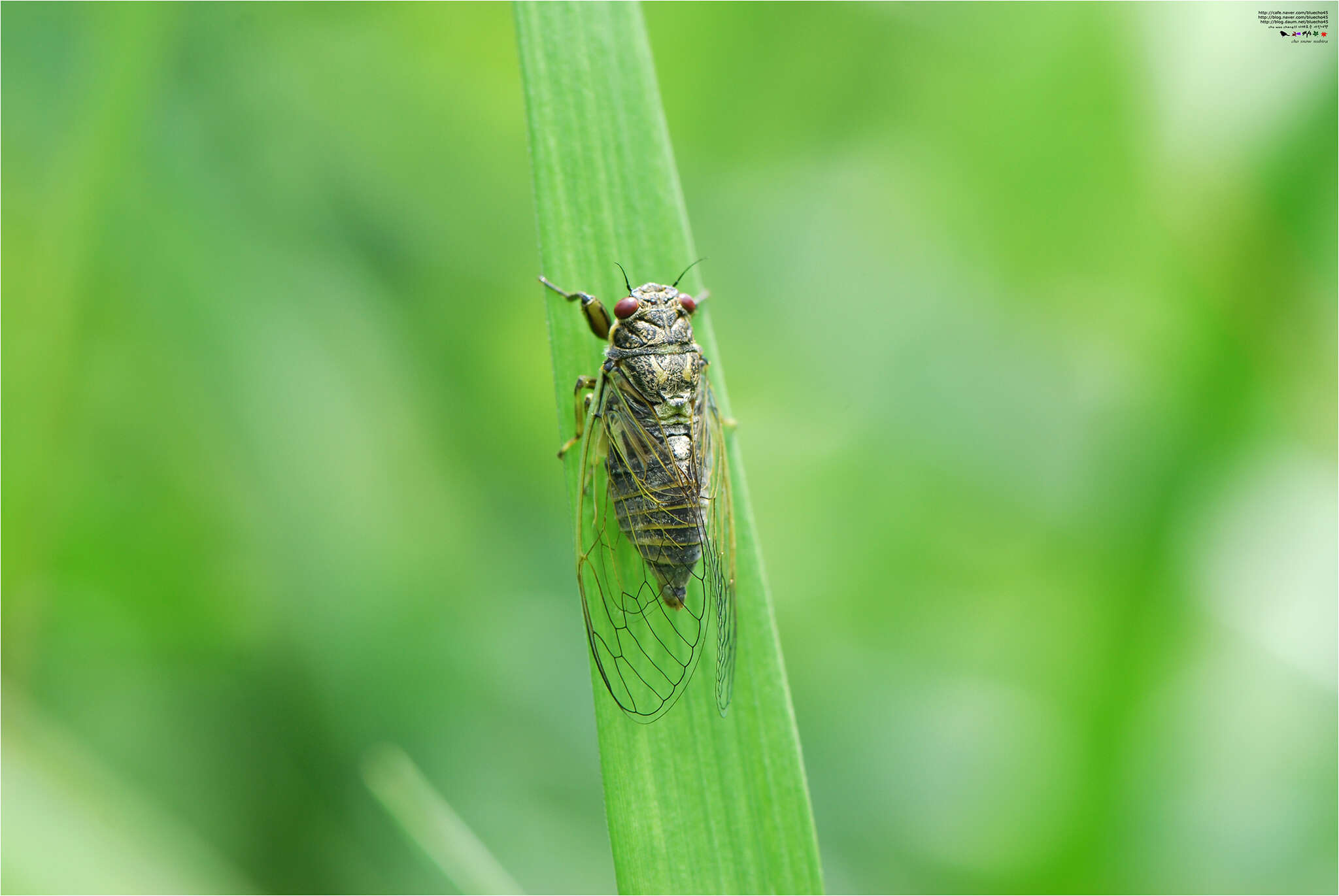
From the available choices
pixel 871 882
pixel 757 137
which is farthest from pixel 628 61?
pixel 871 882

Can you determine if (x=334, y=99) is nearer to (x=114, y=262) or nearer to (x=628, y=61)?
(x=114, y=262)

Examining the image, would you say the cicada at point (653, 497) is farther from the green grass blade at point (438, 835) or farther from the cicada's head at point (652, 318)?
the green grass blade at point (438, 835)

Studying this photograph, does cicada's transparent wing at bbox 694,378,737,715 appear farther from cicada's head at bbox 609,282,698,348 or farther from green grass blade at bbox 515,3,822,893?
cicada's head at bbox 609,282,698,348

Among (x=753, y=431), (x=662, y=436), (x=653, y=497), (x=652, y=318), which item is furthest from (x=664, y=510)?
(x=753, y=431)

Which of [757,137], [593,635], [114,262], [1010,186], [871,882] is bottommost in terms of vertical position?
[871,882]

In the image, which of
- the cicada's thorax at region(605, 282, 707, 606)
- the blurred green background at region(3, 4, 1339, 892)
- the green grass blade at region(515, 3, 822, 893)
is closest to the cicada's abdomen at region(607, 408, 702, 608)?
the cicada's thorax at region(605, 282, 707, 606)

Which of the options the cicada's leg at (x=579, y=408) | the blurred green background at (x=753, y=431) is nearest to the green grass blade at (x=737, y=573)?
the cicada's leg at (x=579, y=408)

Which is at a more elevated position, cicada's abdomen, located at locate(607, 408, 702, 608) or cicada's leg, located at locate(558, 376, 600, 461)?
cicada's leg, located at locate(558, 376, 600, 461)

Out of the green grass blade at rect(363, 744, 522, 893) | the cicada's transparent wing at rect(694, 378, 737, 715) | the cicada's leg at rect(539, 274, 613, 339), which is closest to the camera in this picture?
the green grass blade at rect(363, 744, 522, 893)

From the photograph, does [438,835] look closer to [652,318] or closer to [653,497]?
[653,497]
